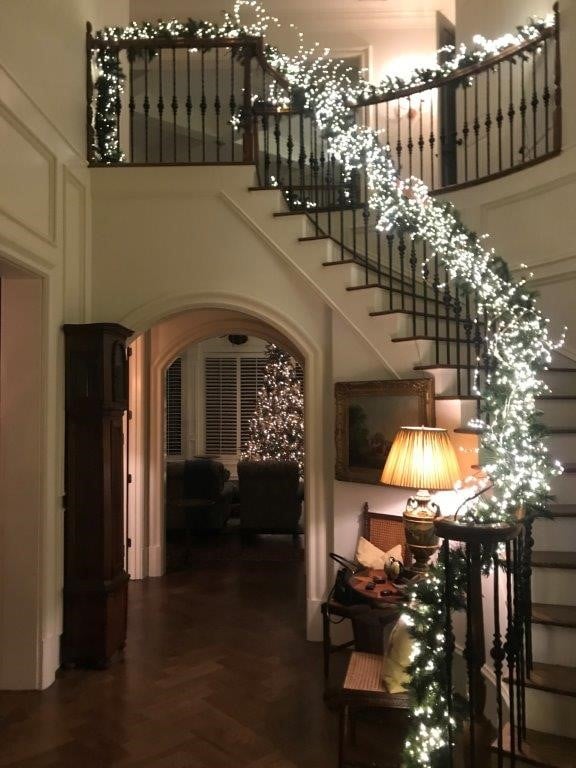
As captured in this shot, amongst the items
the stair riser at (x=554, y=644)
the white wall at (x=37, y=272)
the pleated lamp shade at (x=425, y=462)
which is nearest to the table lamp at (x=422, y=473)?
the pleated lamp shade at (x=425, y=462)

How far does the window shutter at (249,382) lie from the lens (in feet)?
36.5

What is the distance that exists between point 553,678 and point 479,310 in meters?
1.97

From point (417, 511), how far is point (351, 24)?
6405 millimetres

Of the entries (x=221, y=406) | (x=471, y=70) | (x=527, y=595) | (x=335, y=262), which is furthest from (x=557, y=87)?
(x=221, y=406)

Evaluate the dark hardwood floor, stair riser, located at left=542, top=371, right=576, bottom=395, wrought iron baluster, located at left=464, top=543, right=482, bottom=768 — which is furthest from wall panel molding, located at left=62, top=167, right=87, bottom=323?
stair riser, located at left=542, top=371, right=576, bottom=395

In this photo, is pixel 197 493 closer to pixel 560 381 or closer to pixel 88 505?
pixel 88 505

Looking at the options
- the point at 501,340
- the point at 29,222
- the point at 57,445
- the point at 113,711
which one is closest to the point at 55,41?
the point at 29,222

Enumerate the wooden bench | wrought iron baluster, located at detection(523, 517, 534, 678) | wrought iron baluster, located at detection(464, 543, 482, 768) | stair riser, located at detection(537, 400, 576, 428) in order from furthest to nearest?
stair riser, located at detection(537, 400, 576, 428), the wooden bench, wrought iron baluster, located at detection(523, 517, 534, 678), wrought iron baluster, located at detection(464, 543, 482, 768)

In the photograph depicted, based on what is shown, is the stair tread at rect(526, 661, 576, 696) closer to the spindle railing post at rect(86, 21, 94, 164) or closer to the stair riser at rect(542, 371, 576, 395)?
the stair riser at rect(542, 371, 576, 395)

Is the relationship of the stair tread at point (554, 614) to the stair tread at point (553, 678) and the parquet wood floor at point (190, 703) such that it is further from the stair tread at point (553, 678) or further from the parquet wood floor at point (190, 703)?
the parquet wood floor at point (190, 703)

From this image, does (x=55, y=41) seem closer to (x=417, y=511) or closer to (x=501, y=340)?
(x=501, y=340)

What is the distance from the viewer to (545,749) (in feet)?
8.10

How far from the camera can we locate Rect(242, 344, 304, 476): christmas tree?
9.59 meters

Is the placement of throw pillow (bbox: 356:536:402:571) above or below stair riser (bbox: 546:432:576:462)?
below
